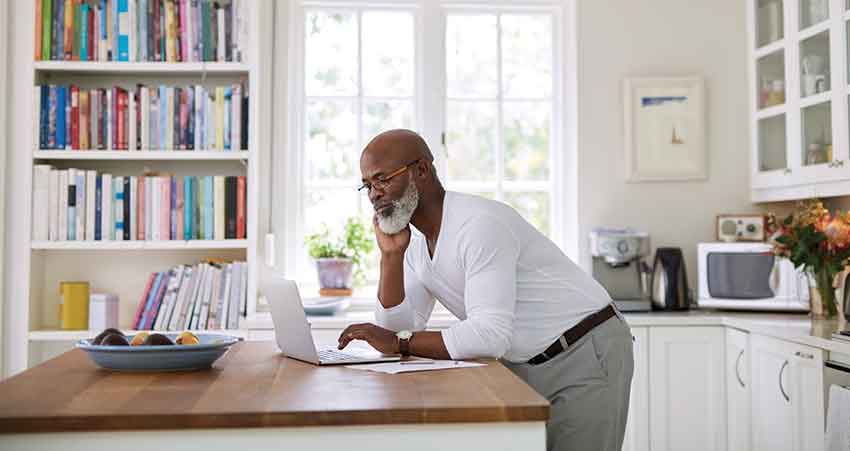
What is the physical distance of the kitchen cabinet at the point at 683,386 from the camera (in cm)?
367

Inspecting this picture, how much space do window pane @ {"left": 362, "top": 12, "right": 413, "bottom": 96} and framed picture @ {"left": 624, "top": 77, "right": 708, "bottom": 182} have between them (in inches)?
43.3

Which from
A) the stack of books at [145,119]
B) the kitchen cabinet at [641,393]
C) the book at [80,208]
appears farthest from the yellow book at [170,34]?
the kitchen cabinet at [641,393]

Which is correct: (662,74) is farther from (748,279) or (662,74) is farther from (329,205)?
(329,205)

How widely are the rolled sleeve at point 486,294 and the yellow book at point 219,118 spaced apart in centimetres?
212

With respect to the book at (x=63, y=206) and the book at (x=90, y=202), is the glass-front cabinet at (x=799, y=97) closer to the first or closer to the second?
the book at (x=90, y=202)

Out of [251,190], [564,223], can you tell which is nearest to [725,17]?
[564,223]

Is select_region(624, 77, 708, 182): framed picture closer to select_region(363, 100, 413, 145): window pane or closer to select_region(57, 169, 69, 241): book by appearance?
select_region(363, 100, 413, 145): window pane

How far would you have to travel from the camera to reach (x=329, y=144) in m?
4.29

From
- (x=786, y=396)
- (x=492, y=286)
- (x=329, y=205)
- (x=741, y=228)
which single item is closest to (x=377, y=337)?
(x=492, y=286)

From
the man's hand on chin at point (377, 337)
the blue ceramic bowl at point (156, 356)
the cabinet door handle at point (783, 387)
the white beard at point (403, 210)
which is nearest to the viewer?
the blue ceramic bowl at point (156, 356)

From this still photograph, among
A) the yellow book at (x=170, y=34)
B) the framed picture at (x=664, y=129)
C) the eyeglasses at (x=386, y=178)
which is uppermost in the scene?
the yellow book at (x=170, y=34)

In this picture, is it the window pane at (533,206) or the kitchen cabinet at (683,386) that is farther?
the window pane at (533,206)

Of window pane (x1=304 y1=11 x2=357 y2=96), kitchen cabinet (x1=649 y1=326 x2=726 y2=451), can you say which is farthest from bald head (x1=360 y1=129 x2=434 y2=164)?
window pane (x1=304 y1=11 x2=357 y2=96)

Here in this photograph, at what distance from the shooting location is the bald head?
2.10 metres
